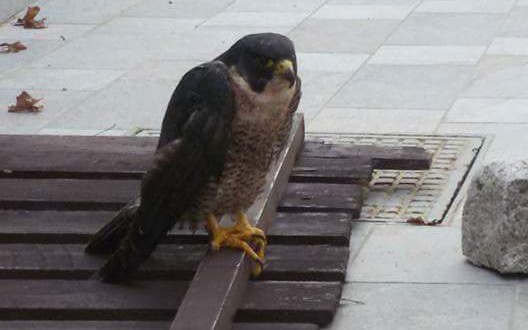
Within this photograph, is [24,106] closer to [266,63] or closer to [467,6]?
[266,63]

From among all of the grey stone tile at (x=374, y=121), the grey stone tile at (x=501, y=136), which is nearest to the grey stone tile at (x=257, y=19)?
the grey stone tile at (x=374, y=121)

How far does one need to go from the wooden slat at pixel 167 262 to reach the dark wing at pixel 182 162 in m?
0.17

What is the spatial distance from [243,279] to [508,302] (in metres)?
1.00

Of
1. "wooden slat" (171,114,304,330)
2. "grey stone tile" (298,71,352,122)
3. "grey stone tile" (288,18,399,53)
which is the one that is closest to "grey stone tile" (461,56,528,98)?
"grey stone tile" (298,71,352,122)

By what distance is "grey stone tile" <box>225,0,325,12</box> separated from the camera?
11.0 meters

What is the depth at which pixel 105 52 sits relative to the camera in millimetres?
9742

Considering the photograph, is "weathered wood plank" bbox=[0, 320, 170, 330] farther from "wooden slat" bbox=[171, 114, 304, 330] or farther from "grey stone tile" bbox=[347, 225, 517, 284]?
"grey stone tile" bbox=[347, 225, 517, 284]

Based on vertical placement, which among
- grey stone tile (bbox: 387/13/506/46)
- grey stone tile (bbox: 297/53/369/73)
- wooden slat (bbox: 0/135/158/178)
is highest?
wooden slat (bbox: 0/135/158/178)

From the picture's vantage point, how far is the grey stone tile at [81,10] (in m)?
10.9

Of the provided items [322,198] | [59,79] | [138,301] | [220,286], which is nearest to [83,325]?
[138,301]

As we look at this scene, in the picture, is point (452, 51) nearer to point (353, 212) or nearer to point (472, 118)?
point (472, 118)

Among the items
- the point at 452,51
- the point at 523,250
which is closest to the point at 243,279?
the point at 523,250

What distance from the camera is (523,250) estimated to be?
5.39m

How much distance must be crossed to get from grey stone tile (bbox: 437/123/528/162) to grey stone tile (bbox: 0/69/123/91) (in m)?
2.42
